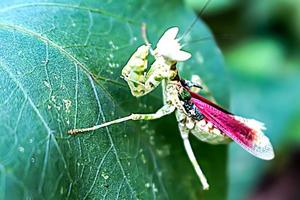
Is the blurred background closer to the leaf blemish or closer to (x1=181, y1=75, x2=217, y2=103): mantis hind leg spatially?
(x1=181, y1=75, x2=217, y2=103): mantis hind leg

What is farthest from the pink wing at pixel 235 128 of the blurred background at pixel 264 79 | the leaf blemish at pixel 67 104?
the blurred background at pixel 264 79

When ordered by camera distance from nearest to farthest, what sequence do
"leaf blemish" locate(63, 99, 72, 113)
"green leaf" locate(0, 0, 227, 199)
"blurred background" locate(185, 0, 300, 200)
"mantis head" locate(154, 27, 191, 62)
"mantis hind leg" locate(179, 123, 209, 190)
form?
"green leaf" locate(0, 0, 227, 199), "leaf blemish" locate(63, 99, 72, 113), "mantis head" locate(154, 27, 191, 62), "mantis hind leg" locate(179, 123, 209, 190), "blurred background" locate(185, 0, 300, 200)

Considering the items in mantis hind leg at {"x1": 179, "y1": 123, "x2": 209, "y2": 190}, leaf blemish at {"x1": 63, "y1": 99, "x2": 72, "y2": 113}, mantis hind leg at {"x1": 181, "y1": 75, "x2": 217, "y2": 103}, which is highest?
mantis hind leg at {"x1": 181, "y1": 75, "x2": 217, "y2": 103}

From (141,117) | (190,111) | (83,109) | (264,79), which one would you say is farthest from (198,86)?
(264,79)

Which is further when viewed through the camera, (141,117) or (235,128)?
(235,128)

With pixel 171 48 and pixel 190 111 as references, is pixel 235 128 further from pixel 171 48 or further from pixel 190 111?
pixel 171 48

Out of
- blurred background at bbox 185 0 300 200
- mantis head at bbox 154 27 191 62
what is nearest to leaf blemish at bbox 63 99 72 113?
mantis head at bbox 154 27 191 62

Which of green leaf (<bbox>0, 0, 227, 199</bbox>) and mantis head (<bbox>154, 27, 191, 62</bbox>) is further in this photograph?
mantis head (<bbox>154, 27, 191, 62</bbox>)
